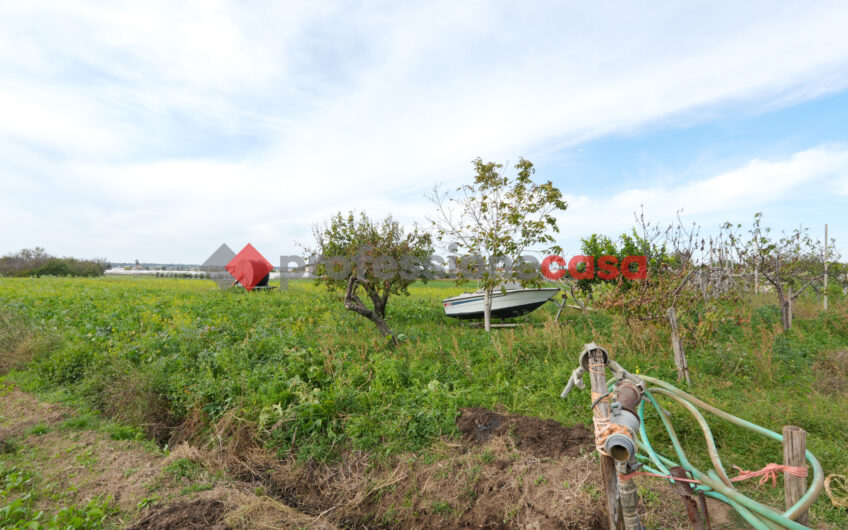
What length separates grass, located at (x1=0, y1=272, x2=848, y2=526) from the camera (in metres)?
4.95

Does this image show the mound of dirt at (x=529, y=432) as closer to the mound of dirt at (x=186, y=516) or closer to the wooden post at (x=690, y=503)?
the wooden post at (x=690, y=503)

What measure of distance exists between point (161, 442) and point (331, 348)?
8.54 feet

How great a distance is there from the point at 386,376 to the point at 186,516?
2.85 m

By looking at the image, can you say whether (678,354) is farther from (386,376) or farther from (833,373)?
(386,376)

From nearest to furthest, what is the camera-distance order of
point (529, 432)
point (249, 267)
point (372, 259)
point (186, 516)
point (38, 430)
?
point (186, 516), point (529, 432), point (38, 430), point (372, 259), point (249, 267)

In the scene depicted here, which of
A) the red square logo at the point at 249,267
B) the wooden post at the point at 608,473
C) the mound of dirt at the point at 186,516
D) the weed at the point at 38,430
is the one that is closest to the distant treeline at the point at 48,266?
the red square logo at the point at 249,267

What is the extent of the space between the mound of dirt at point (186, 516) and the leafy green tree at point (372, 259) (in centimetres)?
570

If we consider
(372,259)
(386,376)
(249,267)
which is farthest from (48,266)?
(386,376)

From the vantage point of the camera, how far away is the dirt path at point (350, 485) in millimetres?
3719

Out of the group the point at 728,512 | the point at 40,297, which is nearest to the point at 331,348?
the point at 728,512

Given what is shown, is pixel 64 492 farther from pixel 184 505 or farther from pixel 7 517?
pixel 184 505

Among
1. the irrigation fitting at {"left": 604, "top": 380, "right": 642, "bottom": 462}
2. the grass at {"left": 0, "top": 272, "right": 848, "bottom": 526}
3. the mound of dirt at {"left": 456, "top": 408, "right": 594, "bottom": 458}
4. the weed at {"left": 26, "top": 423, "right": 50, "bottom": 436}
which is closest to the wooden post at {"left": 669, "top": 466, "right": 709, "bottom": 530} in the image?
the irrigation fitting at {"left": 604, "top": 380, "right": 642, "bottom": 462}

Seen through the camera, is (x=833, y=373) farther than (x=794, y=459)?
Yes

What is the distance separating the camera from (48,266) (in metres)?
37.3
